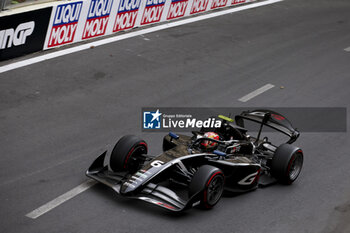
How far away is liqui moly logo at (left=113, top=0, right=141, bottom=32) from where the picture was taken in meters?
18.5

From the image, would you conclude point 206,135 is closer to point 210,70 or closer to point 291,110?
point 291,110

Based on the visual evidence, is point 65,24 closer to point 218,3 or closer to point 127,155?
point 218,3

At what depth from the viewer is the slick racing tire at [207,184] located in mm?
9055

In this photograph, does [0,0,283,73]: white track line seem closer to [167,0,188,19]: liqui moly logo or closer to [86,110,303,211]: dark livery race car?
[167,0,188,19]: liqui moly logo

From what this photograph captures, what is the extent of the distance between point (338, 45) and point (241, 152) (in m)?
10.0

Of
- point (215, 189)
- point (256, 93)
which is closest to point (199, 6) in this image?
point (256, 93)

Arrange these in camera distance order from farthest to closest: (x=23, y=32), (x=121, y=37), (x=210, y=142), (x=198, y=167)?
(x=121, y=37), (x=23, y=32), (x=210, y=142), (x=198, y=167)

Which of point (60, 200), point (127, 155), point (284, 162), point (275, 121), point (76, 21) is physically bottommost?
point (60, 200)

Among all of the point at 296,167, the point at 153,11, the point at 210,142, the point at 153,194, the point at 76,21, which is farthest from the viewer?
the point at 153,11

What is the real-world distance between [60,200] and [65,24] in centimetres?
843

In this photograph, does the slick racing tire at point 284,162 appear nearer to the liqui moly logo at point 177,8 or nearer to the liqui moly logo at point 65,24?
the liqui moly logo at point 65,24

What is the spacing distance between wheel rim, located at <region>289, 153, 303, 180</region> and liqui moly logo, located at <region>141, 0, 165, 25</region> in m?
9.99

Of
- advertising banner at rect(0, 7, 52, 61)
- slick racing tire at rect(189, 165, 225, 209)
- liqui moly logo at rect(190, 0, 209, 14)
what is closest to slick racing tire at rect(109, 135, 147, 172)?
slick racing tire at rect(189, 165, 225, 209)

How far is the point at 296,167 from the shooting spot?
35.1ft
